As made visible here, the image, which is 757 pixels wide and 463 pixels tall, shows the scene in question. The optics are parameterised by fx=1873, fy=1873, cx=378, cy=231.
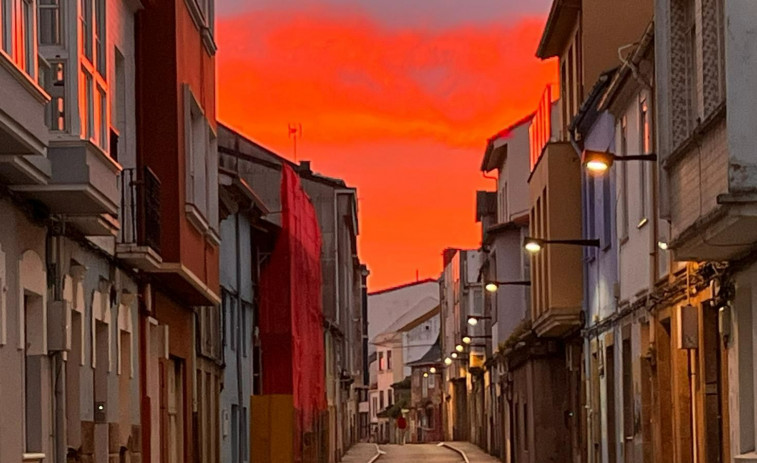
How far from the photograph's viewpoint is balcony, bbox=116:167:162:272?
68.9 feet

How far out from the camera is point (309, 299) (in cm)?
5159

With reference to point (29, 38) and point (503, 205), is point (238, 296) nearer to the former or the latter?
point (29, 38)

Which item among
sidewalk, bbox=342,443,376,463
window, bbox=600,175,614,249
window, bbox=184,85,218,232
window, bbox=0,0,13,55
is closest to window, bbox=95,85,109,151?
window, bbox=0,0,13,55

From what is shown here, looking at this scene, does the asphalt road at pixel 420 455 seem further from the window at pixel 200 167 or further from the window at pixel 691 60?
the window at pixel 691 60

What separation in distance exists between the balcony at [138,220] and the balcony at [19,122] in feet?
20.9

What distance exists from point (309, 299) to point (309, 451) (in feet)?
20.7

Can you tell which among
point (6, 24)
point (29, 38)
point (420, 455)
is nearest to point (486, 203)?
point (420, 455)

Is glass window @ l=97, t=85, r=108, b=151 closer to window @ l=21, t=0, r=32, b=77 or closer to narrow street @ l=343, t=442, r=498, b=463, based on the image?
window @ l=21, t=0, r=32, b=77

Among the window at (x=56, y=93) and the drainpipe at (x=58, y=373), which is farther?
the drainpipe at (x=58, y=373)

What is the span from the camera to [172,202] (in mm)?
23375

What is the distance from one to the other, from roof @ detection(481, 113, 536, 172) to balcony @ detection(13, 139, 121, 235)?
47219 mm

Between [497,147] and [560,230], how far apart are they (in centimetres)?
3053

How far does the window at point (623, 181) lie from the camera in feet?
91.1

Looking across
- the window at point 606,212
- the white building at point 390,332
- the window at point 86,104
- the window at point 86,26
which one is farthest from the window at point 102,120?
the white building at point 390,332
